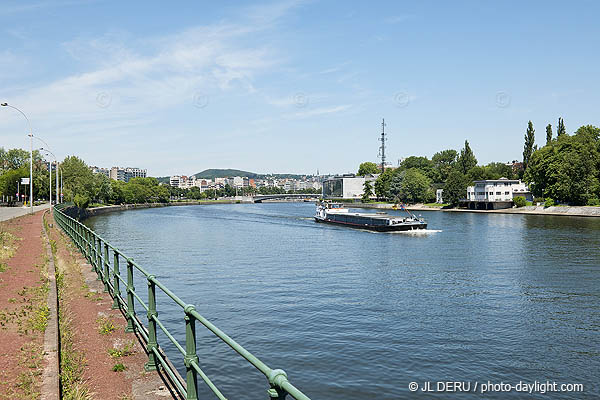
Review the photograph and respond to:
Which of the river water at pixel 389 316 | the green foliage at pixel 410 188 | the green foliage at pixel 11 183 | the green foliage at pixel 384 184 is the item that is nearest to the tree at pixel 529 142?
the green foliage at pixel 410 188

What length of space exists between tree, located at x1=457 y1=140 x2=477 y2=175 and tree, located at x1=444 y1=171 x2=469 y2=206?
89.9 feet

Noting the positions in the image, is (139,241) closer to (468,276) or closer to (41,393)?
(468,276)

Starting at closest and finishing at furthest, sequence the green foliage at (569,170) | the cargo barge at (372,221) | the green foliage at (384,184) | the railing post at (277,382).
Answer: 1. the railing post at (277,382)
2. the cargo barge at (372,221)
3. the green foliage at (569,170)
4. the green foliage at (384,184)

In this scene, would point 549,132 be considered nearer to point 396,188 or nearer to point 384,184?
point 396,188

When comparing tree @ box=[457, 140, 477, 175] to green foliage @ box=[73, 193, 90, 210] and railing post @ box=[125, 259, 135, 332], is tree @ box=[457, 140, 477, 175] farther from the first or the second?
railing post @ box=[125, 259, 135, 332]

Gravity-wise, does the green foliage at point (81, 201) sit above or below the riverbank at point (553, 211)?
above

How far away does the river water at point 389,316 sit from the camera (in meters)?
15.9

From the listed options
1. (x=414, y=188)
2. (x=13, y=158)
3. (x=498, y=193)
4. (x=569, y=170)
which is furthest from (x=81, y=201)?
(x=569, y=170)

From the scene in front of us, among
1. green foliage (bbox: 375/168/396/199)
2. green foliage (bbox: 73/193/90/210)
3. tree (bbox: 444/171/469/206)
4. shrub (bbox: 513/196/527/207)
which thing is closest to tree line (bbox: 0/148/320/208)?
green foliage (bbox: 73/193/90/210)

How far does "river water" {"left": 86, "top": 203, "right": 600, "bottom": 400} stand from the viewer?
15867 mm

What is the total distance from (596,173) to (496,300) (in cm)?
10504

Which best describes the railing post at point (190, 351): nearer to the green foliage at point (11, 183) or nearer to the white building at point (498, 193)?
the green foliage at point (11, 183)

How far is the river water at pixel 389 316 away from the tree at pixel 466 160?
426ft

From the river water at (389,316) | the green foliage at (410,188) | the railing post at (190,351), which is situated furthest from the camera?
the green foliage at (410,188)
